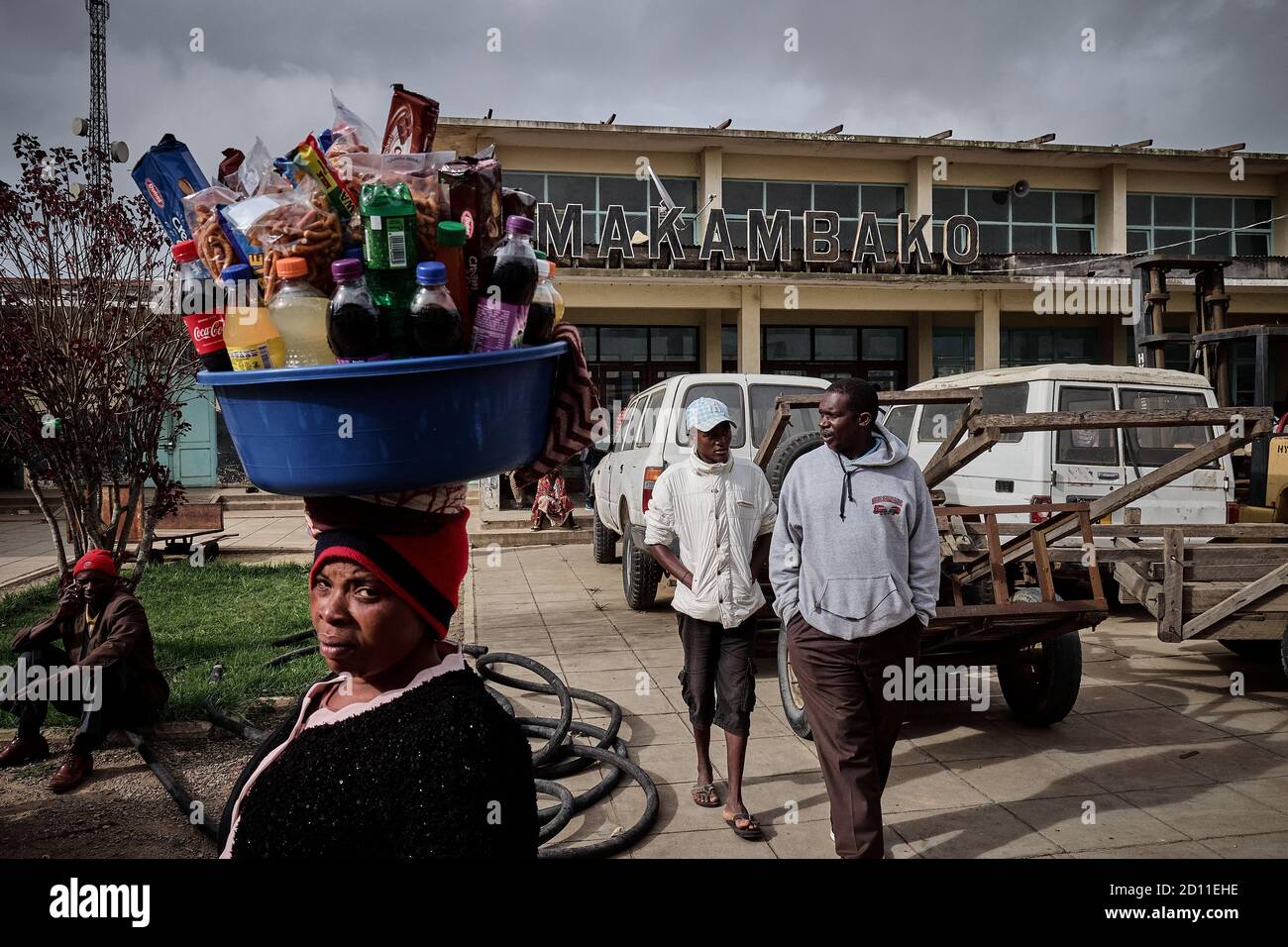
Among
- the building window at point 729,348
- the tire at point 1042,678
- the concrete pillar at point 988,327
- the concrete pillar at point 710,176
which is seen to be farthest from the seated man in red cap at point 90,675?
the concrete pillar at point 988,327

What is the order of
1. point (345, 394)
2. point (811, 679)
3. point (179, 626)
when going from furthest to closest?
point (179, 626) < point (811, 679) < point (345, 394)

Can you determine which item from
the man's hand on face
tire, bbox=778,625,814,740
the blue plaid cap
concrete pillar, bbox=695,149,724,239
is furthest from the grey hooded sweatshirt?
concrete pillar, bbox=695,149,724,239

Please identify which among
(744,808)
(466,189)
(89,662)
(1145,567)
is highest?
(466,189)

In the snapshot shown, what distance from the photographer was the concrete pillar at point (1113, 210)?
64.8ft

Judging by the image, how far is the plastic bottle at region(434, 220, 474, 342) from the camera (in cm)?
145

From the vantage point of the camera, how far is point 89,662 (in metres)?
4.84

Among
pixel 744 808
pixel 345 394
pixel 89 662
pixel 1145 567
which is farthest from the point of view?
pixel 1145 567

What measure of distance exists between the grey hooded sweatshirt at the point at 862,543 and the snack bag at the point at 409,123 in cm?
222

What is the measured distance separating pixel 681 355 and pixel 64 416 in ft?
46.3

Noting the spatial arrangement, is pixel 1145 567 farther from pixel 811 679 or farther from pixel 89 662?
pixel 89 662

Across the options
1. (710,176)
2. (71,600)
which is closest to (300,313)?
(71,600)

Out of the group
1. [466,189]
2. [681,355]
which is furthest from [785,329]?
[466,189]

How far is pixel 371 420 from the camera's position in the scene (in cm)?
131

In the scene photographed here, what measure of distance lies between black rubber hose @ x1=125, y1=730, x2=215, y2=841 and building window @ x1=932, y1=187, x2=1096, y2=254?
63.3ft
